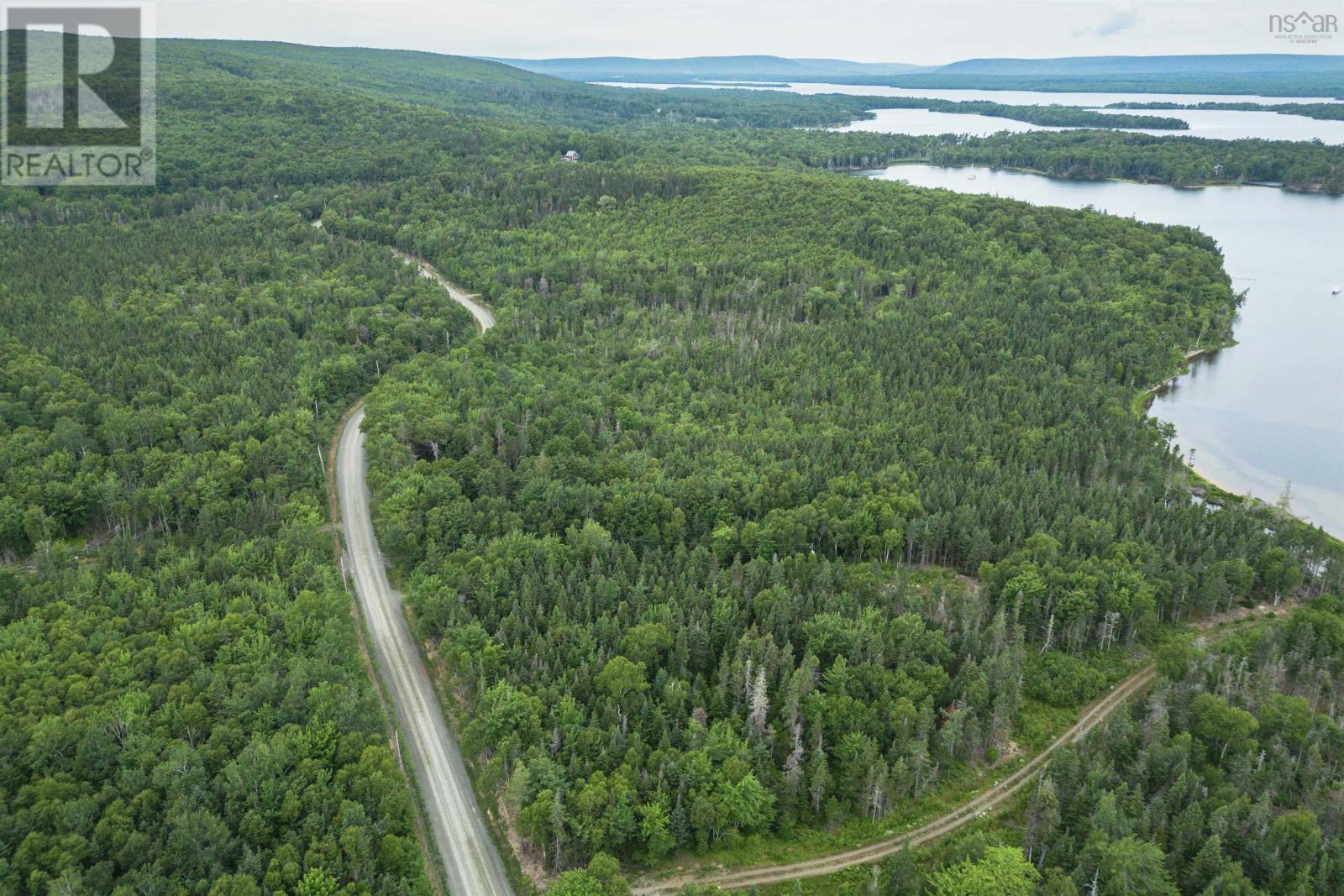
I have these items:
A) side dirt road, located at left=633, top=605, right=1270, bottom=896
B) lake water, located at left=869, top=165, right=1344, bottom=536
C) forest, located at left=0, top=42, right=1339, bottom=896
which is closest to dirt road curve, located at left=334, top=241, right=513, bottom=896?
forest, located at left=0, top=42, right=1339, bottom=896

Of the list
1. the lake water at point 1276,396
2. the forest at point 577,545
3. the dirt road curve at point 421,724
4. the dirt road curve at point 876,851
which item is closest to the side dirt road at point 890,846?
the dirt road curve at point 876,851

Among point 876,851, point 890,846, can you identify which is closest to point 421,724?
point 876,851

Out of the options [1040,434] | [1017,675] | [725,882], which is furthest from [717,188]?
[725,882]

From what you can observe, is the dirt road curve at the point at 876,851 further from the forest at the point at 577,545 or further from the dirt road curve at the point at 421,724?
the dirt road curve at the point at 421,724

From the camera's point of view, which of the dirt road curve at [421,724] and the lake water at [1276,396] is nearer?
the dirt road curve at [421,724]

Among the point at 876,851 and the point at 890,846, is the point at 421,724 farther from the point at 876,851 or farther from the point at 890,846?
the point at 890,846

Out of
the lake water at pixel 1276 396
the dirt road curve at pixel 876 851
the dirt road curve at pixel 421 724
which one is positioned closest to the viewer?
the dirt road curve at pixel 876 851
